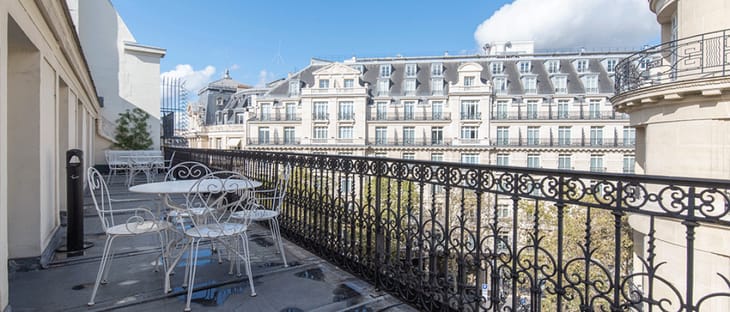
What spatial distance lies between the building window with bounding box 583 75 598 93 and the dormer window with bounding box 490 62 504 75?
25.7ft

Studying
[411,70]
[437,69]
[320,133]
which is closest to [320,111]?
[320,133]

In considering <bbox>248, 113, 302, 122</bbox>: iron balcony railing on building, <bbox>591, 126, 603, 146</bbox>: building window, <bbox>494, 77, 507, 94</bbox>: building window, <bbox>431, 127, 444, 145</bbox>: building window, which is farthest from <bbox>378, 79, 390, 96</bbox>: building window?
<bbox>591, 126, 603, 146</bbox>: building window

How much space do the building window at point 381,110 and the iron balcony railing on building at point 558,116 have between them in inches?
412

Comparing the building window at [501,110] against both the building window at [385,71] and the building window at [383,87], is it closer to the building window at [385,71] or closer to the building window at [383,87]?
the building window at [383,87]

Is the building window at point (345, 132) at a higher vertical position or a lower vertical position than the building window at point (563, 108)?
lower

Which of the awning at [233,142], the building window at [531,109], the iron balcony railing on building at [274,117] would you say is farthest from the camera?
the awning at [233,142]

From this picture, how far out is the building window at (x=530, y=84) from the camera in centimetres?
3600

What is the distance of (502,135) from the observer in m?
35.4

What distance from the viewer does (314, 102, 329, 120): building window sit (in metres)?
36.3

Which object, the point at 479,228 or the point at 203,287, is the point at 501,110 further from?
the point at 203,287

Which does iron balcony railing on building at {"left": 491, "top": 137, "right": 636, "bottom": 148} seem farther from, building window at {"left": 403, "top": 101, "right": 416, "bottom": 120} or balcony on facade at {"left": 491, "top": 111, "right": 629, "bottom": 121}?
building window at {"left": 403, "top": 101, "right": 416, "bottom": 120}

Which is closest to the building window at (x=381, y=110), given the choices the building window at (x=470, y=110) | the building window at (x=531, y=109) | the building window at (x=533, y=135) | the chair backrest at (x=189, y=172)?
the building window at (x=470, y=110)

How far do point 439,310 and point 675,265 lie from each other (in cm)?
737

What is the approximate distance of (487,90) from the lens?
3475 cm
